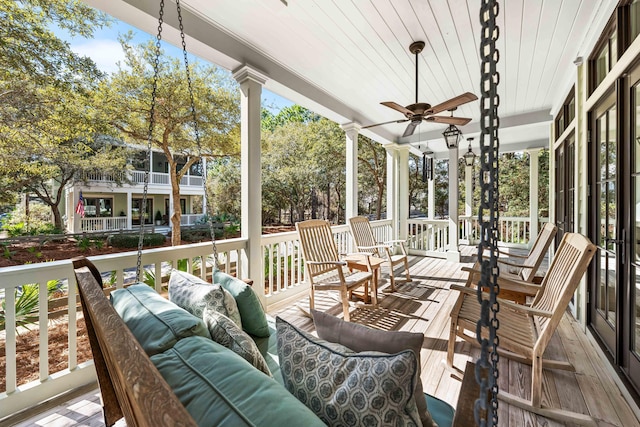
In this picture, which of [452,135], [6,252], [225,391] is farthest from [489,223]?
[6,252]

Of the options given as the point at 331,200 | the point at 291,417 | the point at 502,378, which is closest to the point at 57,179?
the point at 291,417

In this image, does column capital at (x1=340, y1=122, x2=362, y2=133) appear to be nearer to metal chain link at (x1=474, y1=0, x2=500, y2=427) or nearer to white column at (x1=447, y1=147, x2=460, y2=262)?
white column at (x1=447, y1=147, x2=460, y2=262)

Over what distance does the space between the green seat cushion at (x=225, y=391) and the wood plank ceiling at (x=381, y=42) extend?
225 centimetres

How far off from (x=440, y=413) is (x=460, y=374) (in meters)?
1.16

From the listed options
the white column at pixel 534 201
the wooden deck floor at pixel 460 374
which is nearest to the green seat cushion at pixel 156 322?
the wooden deck floor at pixel 460 374

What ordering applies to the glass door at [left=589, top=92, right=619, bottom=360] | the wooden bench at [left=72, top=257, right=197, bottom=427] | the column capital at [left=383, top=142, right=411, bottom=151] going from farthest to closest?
the column capital at [left=383, top=142, right=411, bottom=151] < the glass door at [left=589, top=92, right=619, bottom=360] < the wooden bench at [left=72, top=257, right=197, bottom=427]

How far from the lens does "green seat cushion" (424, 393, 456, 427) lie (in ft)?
3.28

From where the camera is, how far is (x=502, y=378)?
2.03 m

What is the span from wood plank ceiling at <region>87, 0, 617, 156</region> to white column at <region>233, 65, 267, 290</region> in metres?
0.22

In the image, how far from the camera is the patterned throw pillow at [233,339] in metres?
0.97

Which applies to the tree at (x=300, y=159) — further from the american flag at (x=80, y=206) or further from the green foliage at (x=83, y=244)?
the green foliage at (x=83, y=244)

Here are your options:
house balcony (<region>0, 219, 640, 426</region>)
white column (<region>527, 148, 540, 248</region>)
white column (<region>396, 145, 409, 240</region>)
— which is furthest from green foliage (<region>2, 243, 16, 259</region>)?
white column (<region>527, 148, 540, 248</region>)

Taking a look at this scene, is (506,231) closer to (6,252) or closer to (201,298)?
(201,298)

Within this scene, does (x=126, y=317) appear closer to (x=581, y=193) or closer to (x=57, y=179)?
(x=581, y=193)
